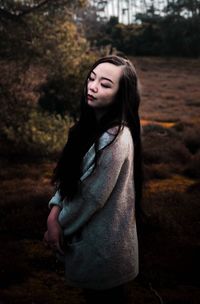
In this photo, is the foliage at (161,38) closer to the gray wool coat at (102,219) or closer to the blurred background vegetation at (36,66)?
the blurred background vegetation at (36,66)

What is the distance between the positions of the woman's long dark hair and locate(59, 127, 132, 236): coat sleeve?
2.6 inches

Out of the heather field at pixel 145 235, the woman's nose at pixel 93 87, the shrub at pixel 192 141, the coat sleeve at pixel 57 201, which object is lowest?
the shrub at pixel 192 141

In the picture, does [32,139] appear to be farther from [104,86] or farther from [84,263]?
[84,263]

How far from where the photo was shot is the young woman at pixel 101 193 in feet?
8.03

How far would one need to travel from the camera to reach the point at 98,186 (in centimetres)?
242

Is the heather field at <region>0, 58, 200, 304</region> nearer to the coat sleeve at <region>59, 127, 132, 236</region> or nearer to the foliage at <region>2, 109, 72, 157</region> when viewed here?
the foliage at <region>2, 109, 72, 157</region>

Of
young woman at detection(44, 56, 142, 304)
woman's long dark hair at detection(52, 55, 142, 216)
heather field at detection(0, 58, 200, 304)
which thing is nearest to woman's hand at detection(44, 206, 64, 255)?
young woman at detection(44, 56, 142, 304)

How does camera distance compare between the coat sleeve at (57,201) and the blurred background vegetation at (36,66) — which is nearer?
the coat sleeve at (57,201)

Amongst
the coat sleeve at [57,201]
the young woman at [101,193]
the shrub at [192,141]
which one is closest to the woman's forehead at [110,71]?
the young woman at [101,193]

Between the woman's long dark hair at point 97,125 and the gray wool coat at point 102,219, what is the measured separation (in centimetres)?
7

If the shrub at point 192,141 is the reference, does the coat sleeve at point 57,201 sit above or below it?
above

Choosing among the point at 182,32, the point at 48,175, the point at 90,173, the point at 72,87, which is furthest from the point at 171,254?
the point at 182,32

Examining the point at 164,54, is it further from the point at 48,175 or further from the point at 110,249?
the point at 110,249

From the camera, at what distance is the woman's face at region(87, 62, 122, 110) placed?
8.57 feet
